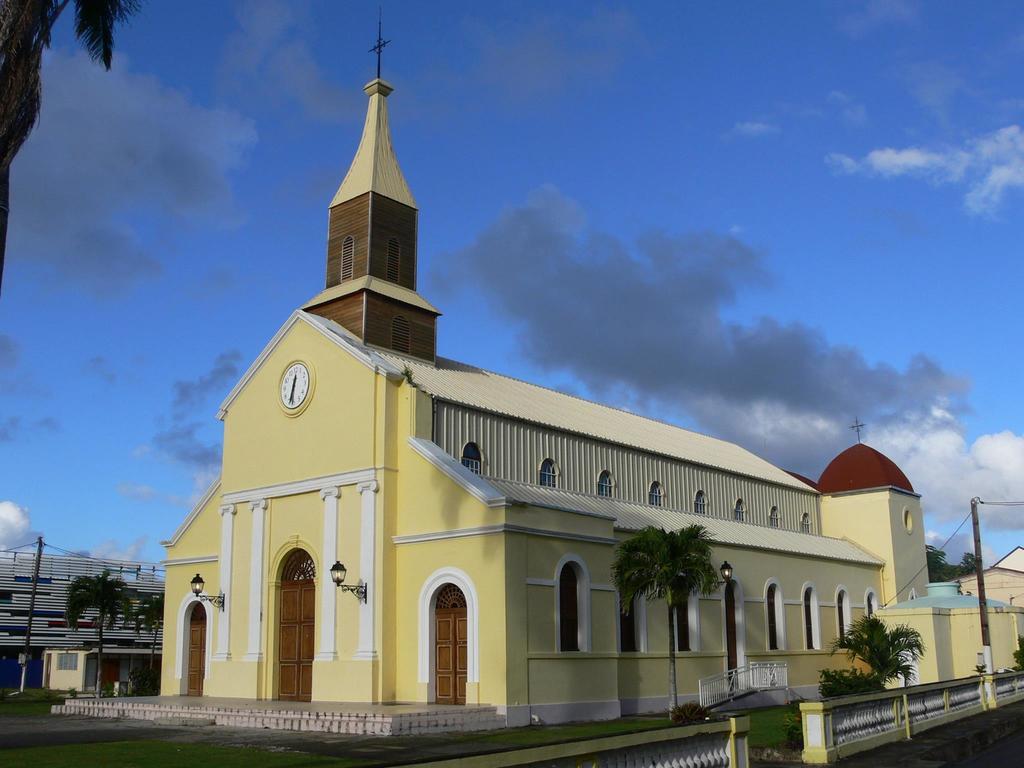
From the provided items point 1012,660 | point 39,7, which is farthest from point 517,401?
point 1012,660

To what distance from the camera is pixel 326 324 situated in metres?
33.4

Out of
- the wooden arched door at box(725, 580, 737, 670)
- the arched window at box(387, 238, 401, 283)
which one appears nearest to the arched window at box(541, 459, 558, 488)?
the wooden arched door at box(725, 580, 737, 670)

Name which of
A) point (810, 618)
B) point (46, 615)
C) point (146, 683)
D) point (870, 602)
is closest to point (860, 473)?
point (870, 602)

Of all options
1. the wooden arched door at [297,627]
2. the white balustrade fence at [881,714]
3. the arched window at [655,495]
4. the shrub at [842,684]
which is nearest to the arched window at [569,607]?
the shrub at [842,684]

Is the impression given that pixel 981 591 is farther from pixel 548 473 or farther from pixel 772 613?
pixel 548 473

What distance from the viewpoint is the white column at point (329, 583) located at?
2980 centimetres

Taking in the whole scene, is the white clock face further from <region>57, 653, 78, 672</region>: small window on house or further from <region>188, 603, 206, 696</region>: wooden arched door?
<region>57, 653, 78, 672</region>: small window on house

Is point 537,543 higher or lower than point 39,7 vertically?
lower

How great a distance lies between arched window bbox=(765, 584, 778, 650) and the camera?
131 ft

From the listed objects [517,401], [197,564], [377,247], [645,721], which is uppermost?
[377,247]

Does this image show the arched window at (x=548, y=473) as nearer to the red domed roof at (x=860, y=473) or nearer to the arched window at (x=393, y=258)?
the arched window at (x=393, y=258)

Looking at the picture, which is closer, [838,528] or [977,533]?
[977,533]

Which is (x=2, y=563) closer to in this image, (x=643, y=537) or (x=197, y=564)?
(x=197, y=564)

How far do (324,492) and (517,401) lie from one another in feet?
27.9
